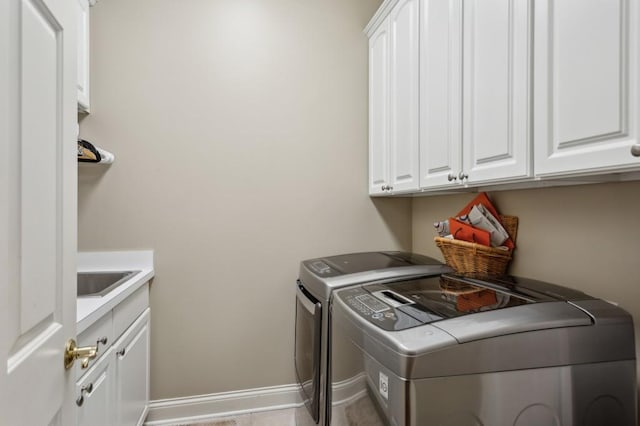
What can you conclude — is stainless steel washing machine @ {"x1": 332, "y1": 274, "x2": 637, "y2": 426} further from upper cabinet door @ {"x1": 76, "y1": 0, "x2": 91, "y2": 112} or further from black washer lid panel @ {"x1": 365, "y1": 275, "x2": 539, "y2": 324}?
upper cabinet door @ {"x1": 76, "y1": 0, "x2": 91, "y2": 112}

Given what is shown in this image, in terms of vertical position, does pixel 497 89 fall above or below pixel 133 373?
above

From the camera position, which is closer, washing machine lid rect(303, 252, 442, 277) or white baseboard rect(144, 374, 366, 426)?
washing machine lid rect(303, 252, 442, 277)

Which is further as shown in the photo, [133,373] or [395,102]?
[395,102]

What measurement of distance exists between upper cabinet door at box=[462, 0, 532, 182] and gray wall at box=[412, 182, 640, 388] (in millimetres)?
329

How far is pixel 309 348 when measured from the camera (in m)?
1.71

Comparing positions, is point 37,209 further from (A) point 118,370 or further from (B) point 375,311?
(A) point 118,370

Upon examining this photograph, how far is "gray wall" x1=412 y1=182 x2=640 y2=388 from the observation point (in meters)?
1.10

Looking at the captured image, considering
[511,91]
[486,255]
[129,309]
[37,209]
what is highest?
[511,91]

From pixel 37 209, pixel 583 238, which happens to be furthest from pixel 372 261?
pixel 37 209

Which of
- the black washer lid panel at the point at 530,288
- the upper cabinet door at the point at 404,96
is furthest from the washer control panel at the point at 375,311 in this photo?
the upper cabinet door at the point at 404,96

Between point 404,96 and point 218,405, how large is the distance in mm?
2086

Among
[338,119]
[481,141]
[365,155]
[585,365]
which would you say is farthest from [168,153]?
[585,365]

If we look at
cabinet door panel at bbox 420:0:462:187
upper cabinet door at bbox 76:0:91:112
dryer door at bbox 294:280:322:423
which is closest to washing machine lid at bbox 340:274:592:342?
dryer door at bbox 294:280:322:423

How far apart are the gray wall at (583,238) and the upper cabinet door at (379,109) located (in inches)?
27.6
